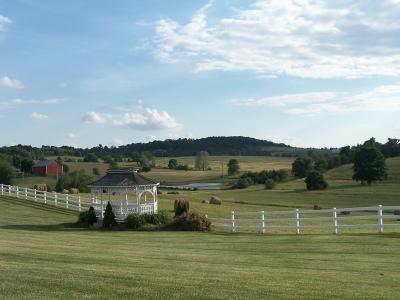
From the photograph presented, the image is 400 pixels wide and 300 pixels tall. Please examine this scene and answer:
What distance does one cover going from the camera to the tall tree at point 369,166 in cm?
8462

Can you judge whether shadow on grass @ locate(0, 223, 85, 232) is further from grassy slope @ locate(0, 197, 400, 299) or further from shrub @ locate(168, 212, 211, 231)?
grassy slope @ locate(0, 197, 400, 299)

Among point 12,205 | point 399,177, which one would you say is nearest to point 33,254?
point 12,205

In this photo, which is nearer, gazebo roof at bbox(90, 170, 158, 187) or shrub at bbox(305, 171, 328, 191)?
gazebo roof at bbox(90, 170, 158, 187)

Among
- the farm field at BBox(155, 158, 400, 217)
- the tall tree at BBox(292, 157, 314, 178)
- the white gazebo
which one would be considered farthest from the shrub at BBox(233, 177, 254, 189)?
the white gazebo

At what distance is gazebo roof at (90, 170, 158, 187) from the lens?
32.2m

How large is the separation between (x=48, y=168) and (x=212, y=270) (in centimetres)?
10892

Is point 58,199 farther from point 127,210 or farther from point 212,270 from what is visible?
point 212,270

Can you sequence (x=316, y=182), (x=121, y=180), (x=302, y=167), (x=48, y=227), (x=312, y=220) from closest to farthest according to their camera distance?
1. (x=312, y=220)
2. (x=48, y=227)
3. (x=121, y=180)
4. (x=316, y=182)
5. (x=302, y=167)

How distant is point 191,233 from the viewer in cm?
2556

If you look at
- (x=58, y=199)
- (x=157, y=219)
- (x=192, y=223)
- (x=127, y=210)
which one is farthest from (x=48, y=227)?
(x=58, y=199)

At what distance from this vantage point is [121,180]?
32.4 meters

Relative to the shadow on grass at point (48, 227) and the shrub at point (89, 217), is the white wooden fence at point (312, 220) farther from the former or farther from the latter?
the shadow on grass at point (48, 227)

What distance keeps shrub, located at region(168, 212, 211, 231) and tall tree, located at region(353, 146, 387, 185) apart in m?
62.9

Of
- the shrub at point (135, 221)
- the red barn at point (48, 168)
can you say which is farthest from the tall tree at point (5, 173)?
the shrub at point (135, 221)
